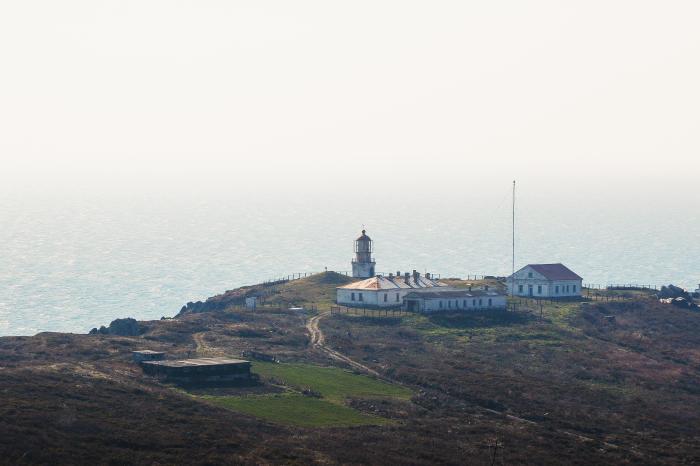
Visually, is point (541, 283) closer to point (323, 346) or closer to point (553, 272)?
point (553, 272)

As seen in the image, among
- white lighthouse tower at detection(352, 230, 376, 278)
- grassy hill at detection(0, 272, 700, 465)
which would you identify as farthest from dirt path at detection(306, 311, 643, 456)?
white lighthouse tower at detection(352, 230, 376, 278)

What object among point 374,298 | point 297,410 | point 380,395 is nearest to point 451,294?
point 374,298

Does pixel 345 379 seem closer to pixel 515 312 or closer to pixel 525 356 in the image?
pixel 525 356

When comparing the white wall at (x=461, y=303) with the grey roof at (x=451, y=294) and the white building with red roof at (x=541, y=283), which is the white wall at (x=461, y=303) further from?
the white building with red roof at (x=541, y=283)

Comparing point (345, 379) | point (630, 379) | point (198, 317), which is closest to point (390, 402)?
point (345, 379)

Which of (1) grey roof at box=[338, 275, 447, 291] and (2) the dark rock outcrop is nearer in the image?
(1) grey roof at box=[338, 275, 447, 291]

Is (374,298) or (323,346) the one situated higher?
(374,298)

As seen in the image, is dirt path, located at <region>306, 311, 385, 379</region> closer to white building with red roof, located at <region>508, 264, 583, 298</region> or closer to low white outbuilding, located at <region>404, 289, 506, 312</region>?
low white outbuilding, located at <region>404, 289, 506, 312</region>
